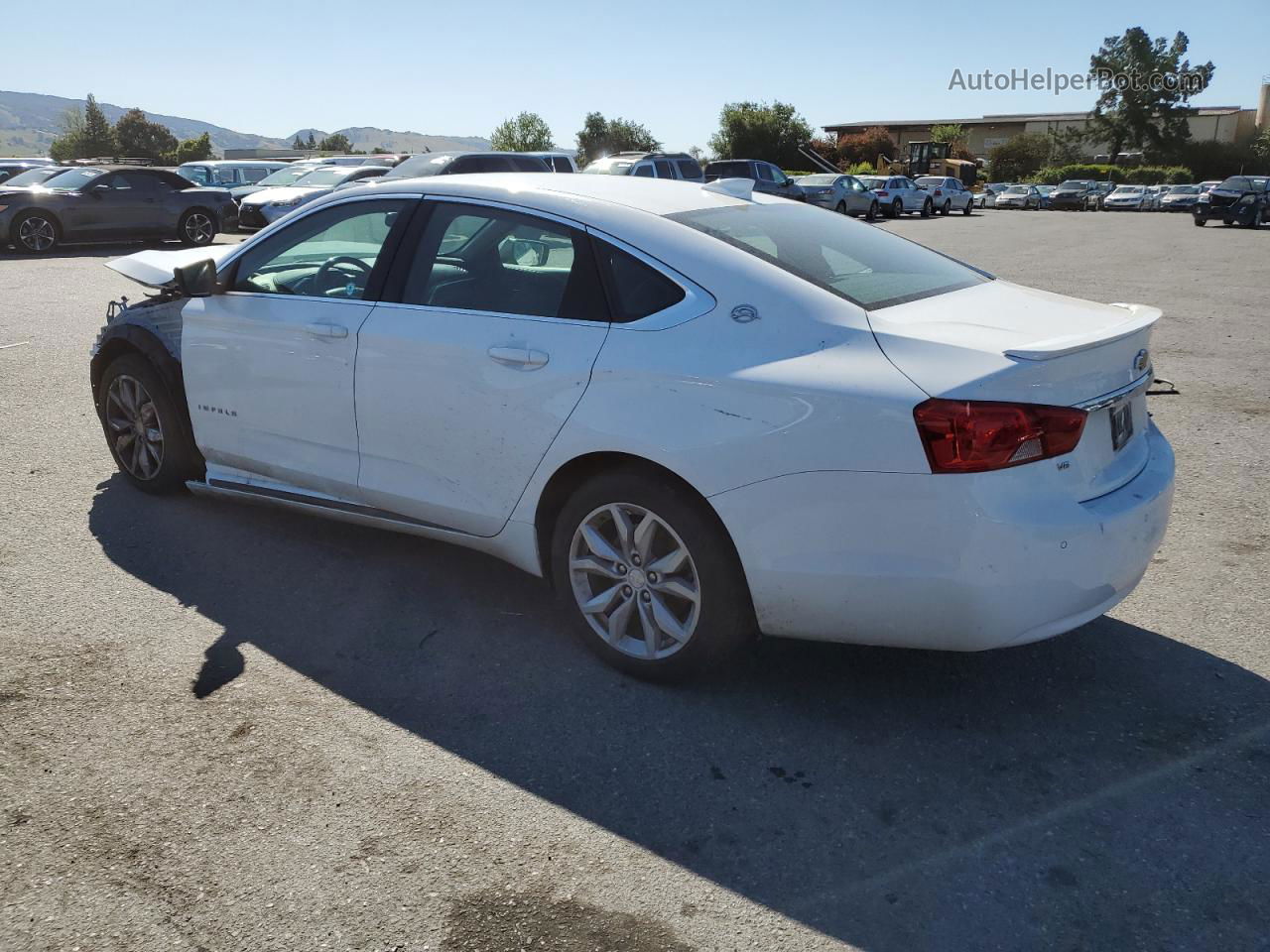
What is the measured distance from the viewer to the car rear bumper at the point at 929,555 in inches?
120

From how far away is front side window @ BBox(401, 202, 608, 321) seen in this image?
3.80m

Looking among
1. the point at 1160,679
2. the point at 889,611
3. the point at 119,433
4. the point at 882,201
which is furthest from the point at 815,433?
the point at 882,201

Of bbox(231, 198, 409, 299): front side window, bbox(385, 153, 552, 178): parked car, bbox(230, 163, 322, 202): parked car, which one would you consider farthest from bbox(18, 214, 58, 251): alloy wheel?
bbox(231, 198, 409, 299): front side window

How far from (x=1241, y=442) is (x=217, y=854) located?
20.2ft

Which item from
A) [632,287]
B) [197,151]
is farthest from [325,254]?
[197,151]

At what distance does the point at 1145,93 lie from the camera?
3524 inches

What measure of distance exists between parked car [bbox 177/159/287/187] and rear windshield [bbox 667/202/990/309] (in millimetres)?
24480

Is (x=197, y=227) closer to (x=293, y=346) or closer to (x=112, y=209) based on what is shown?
(x=112, y=209)

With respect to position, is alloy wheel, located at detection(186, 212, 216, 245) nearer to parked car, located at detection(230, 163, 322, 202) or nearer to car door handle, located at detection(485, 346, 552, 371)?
parked car, located at detection(230, 163, 322, 202)

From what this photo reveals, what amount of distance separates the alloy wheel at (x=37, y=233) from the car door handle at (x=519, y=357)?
18.2 m

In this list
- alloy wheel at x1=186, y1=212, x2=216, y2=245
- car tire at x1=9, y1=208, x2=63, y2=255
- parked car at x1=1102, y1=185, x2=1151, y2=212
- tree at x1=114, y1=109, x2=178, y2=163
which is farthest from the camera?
tree at x1=114, y1=109, x2=178, y2=163

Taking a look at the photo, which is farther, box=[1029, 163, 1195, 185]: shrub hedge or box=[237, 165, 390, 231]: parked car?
box=[1029, 163, 1195, 185]: shrub hedge

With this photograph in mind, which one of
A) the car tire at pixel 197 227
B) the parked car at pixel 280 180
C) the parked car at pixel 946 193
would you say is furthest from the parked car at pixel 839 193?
the car tire at pixel 197 227

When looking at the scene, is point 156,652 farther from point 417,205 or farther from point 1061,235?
Result: point 1061,235
